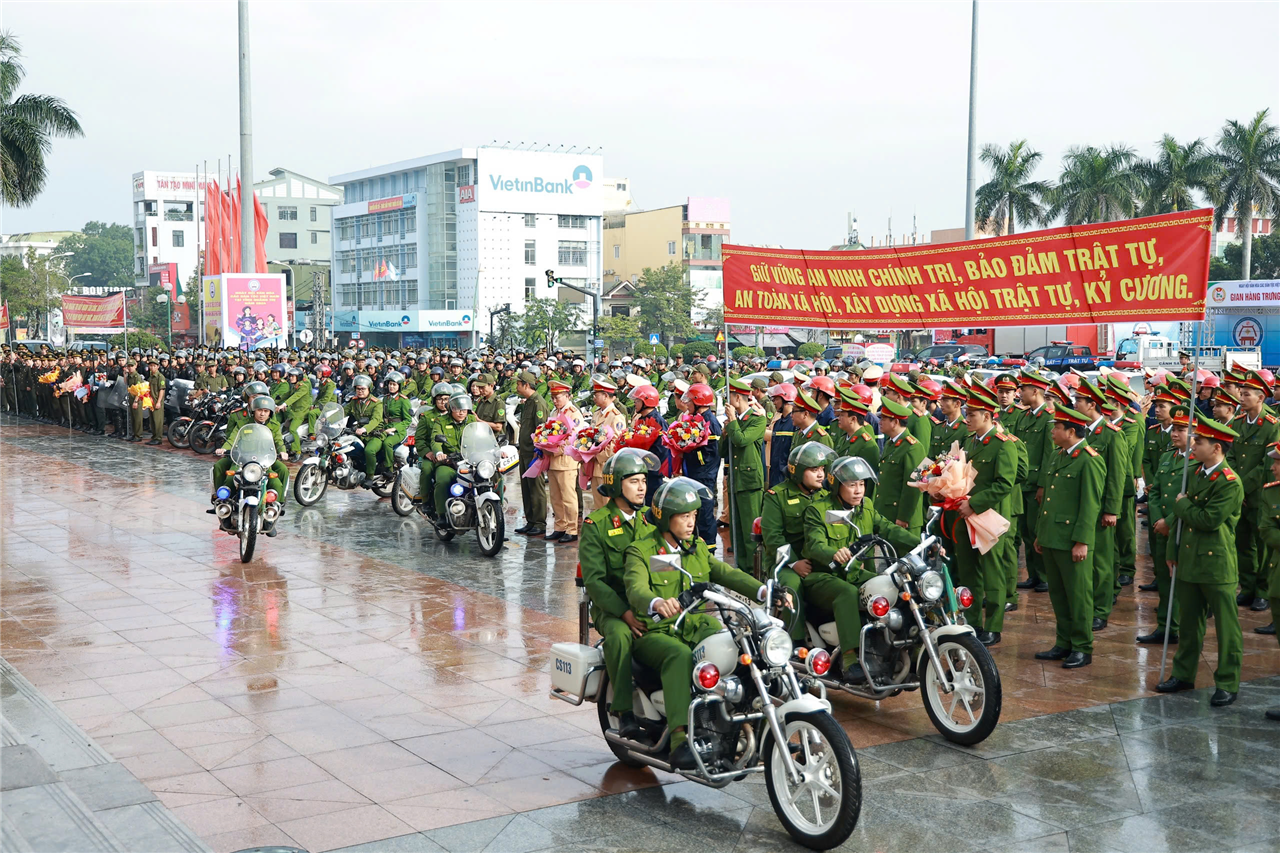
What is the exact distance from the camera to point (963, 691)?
22.2 ft

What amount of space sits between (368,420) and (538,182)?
6983 centimetres

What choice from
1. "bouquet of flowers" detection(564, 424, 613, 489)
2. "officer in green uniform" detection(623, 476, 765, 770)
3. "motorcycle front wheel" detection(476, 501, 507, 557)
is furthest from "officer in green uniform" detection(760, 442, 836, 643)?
"motorcycle front wheel" detection(476, 501, 507, 557)

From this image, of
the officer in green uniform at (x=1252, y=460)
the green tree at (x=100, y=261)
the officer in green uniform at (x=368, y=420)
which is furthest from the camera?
the green tree at (x=100, y=261)

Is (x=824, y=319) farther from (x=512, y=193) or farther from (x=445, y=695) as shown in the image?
(x=512, y=193)

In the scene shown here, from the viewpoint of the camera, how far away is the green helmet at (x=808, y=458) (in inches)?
292

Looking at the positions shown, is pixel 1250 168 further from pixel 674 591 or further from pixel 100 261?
pixel 100 261

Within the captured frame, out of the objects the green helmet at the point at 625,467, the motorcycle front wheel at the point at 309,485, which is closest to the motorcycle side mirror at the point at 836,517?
the green helmet at the point at 625,467

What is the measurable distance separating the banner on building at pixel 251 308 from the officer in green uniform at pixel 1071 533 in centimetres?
3032

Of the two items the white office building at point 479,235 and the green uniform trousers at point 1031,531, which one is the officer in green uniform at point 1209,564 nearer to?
the green uniform trousers at point 1031,531

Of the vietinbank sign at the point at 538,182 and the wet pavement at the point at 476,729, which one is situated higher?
the vietinbank sign at the point at 538,182

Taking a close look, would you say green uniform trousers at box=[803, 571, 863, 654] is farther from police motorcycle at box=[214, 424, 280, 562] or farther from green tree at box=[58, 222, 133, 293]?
green tree at box=[58, 222, 133, 293]

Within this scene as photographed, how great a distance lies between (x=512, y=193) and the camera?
8388cm

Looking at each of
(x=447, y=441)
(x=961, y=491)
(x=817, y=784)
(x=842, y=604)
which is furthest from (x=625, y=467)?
(x=447, y=441)

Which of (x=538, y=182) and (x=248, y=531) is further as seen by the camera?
(x=538, y=182)
